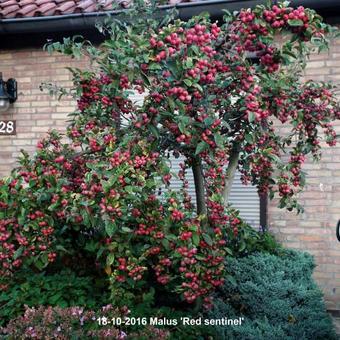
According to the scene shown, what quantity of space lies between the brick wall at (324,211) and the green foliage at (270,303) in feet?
2.75

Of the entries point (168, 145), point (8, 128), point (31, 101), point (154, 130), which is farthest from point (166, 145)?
point (8, 128)

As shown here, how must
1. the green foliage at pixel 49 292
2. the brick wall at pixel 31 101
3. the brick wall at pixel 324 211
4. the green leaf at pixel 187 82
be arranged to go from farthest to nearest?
the brick wall at pixel 31 101 → the brick wall at pixel 324 211 → the green foliage at pixel 49 292 → the green leaf at pixel 187 82

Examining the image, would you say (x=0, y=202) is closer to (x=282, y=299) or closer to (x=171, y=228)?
(x=171, y=228)

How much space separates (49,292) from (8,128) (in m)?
2.89

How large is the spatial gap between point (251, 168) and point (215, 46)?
3.25 ft

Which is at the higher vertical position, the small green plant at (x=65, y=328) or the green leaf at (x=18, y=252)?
the green leaf at (x=18, y=252)

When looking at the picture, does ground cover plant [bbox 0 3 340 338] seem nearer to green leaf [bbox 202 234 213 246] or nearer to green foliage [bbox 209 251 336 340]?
green leaf [bbox 202 234 213 246]

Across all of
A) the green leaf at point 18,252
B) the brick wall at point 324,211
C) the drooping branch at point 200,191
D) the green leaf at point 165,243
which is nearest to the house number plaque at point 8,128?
the green leaf at point 18,252

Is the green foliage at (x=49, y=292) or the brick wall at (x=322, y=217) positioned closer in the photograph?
the green foliage at (x=49, y=292)

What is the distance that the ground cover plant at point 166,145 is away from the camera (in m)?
2.81

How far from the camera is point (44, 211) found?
10.8ft

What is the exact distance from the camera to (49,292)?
3617mm

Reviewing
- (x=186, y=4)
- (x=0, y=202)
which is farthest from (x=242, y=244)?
(x=186, y=4)

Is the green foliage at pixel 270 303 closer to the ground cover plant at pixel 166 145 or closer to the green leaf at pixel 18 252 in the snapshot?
the ground cover plant at pixel 166 145
